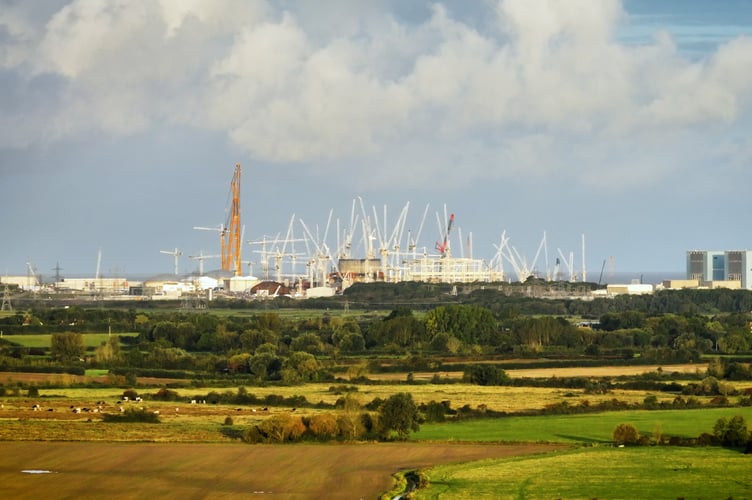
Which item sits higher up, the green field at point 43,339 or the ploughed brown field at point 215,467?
the green field at point 43,339

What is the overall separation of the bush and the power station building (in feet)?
427

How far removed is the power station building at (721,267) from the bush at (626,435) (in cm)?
13025

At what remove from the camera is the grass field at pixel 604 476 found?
28703 millimetres

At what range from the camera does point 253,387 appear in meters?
55.3

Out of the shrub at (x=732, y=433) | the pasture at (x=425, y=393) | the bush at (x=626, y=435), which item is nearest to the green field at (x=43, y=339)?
the pasture at (x=425, y=393)

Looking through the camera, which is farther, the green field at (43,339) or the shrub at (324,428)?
the green field at (43,339)

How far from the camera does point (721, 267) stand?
17388cm

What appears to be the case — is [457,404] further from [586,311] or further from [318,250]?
[318,250]

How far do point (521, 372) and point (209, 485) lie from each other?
3628 cm

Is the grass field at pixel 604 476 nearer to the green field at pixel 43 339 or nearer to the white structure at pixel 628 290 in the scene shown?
the green field at pixel 43 339

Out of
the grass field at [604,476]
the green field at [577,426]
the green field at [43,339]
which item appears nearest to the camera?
the grass field at [604,476]

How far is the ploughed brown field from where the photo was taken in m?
29.3

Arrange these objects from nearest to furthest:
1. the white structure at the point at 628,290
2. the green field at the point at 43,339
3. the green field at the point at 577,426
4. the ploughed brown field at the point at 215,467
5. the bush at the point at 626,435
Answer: the ploughed brown field at the point at 215,467 → the bush at the point at 626,435 → the green field at the point at 577,426 → the green field at the point at 43,339 → the white structure at the point at 628,290

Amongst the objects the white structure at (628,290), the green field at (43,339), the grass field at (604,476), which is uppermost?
the white structure at (628,290)
